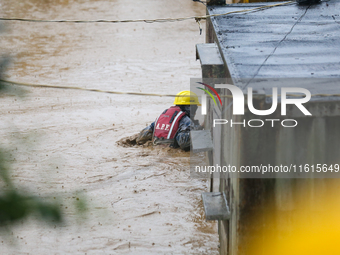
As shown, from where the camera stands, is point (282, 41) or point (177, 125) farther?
point (177, 125)

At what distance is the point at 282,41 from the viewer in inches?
189

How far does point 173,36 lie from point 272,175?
714 inches

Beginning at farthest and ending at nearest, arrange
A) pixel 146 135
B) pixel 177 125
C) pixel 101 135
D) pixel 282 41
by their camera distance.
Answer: pixel 101 135 < pixel 146 135 < pixel 177 125 < pixel 282 41

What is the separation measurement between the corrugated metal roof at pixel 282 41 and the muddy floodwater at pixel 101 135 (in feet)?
6.91

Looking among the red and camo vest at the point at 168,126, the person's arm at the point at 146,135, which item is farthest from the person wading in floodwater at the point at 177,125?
the person's arm at the point at 146,135

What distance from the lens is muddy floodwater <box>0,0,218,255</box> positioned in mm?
1480

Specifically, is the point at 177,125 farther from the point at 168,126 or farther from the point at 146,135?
the point at 146,135

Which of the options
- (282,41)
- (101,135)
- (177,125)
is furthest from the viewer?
(101,135)

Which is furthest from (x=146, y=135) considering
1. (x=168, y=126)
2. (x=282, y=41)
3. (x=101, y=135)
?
(x=282, y=41)

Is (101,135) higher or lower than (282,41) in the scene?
lower

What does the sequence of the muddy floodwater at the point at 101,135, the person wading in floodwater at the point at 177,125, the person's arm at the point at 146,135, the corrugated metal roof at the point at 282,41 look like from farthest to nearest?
the person's arm at the point at 146,135 < the person wading in floodwater at the point at 177,125 < the corrugated metal roof at the point at 282,41 < the muddy floodwater at the point at 101,135

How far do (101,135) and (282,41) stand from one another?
5.94 meters

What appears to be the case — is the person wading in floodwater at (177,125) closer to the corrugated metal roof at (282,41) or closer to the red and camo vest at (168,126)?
the red and camo vest at (168,126)

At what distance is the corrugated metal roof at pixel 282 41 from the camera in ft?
13.1
